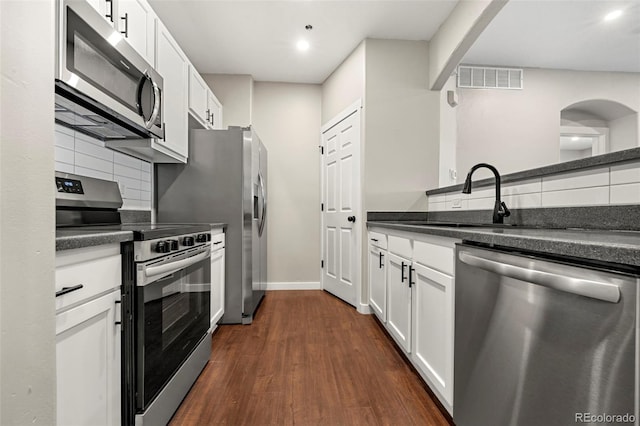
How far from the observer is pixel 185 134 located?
2658mm

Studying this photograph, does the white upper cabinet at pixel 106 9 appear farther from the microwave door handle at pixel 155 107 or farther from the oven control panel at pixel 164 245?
the oven control panel at pixel 164 245

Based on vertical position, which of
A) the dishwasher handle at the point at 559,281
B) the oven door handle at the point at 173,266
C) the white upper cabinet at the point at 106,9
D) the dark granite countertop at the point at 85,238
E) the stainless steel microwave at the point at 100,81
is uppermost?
the white upper cabinet at the point at 106,9

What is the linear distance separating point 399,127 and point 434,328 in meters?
2.24

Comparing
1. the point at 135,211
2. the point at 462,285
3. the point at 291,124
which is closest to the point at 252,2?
the point at 291,124

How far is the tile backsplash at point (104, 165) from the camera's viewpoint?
166 centimetres

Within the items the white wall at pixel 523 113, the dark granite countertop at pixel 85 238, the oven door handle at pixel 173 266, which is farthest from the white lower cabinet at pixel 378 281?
the dark granite countertop at pixel 85 238

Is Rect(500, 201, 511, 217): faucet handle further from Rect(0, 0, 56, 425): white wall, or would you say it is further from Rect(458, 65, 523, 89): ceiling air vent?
Rect(458, 65, 523, 89): ceiling air vent

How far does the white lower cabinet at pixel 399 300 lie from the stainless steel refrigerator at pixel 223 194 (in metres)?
1.29

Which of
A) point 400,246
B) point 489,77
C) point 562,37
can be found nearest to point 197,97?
point 400,246

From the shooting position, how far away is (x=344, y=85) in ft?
12.1

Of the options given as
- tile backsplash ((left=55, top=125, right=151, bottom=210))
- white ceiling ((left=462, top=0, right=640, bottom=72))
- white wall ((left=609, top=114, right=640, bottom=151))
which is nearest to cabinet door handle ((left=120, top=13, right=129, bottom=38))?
tile backsplash ((left=55, top=125, right=151, bottom=210))

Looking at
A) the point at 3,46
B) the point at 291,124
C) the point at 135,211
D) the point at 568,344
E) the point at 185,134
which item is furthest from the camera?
the point at 291,124

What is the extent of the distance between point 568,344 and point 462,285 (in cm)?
51

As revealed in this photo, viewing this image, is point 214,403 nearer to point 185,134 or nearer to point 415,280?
point 415,280
